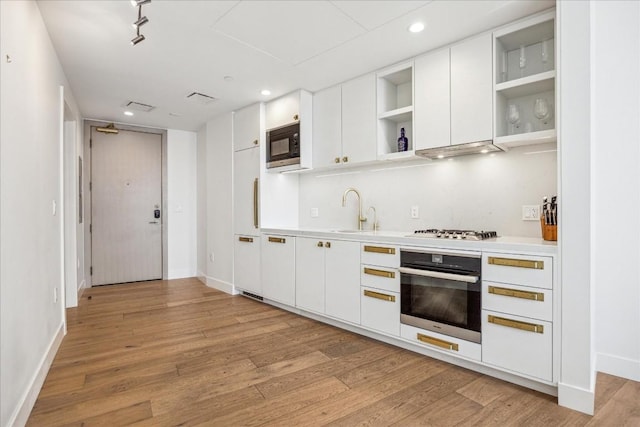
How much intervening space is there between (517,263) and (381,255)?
1000 millimetres

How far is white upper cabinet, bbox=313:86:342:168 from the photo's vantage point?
11.5 ft

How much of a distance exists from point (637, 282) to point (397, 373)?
1695 mm

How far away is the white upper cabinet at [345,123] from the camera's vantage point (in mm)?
3217

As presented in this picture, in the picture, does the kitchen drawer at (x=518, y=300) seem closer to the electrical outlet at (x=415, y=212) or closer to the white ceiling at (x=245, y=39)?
the electrical outlet at (x=415, y=212)

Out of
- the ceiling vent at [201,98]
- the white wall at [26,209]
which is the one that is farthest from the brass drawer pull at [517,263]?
the ceiling vent at [201,98]

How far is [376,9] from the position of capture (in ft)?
7.31

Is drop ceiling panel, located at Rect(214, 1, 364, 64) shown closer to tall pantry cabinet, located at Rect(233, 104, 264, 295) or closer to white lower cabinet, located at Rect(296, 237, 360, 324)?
tall pantry cabinet, located at Rect(233, 104, 264, 295)

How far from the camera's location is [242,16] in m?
2.33

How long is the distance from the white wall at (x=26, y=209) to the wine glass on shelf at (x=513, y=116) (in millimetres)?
3015

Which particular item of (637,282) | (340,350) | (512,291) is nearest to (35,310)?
(340,350)

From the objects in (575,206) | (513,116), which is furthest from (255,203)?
(575,206)

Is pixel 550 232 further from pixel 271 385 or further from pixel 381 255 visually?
pixel 271 385

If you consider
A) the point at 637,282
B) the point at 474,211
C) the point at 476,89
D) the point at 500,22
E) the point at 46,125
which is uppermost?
the point at 500,22

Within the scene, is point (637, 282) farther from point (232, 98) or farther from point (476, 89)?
point (232, 98)
